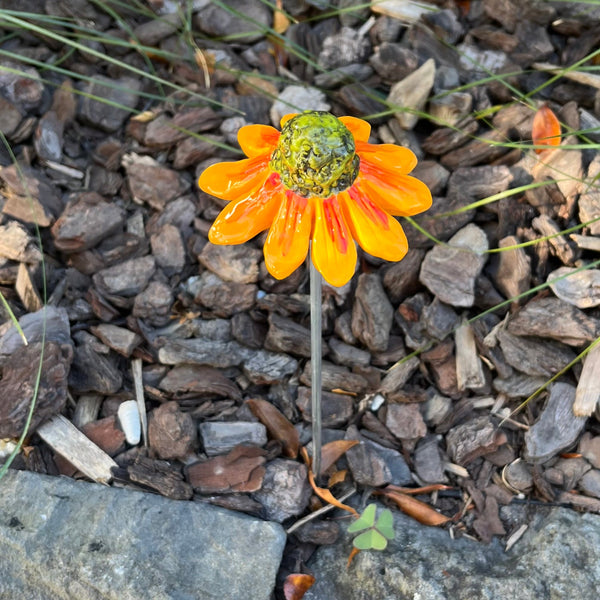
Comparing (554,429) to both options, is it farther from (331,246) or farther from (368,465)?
(331,246)

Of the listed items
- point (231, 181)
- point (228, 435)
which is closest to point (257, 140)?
point (231, 181)

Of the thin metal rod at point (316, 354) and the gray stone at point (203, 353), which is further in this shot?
the gray stone at point (203, 353)

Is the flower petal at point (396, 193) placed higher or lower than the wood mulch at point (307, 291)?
higher

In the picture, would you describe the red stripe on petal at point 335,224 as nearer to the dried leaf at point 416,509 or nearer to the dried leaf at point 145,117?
the dried leaf at point 416,509

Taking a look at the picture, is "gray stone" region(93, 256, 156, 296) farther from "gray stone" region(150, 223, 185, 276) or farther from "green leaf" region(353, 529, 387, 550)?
"green leaf" region(353, 529, 387, 550)

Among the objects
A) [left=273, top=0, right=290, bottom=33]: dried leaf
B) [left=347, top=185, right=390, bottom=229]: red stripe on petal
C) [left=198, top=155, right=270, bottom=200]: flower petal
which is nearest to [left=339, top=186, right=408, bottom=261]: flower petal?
[left=347, top=185, right=390, bottom=229]: red stripe on petal

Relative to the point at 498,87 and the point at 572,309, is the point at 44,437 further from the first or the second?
the point at 498,87

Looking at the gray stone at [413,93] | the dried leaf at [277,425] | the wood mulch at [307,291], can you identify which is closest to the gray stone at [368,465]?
the wood mulch at [307,291]

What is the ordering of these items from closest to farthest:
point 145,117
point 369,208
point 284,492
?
point 369,208
point 284,492
point 145,117

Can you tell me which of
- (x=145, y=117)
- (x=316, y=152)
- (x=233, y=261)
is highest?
(x=316, y=152)
